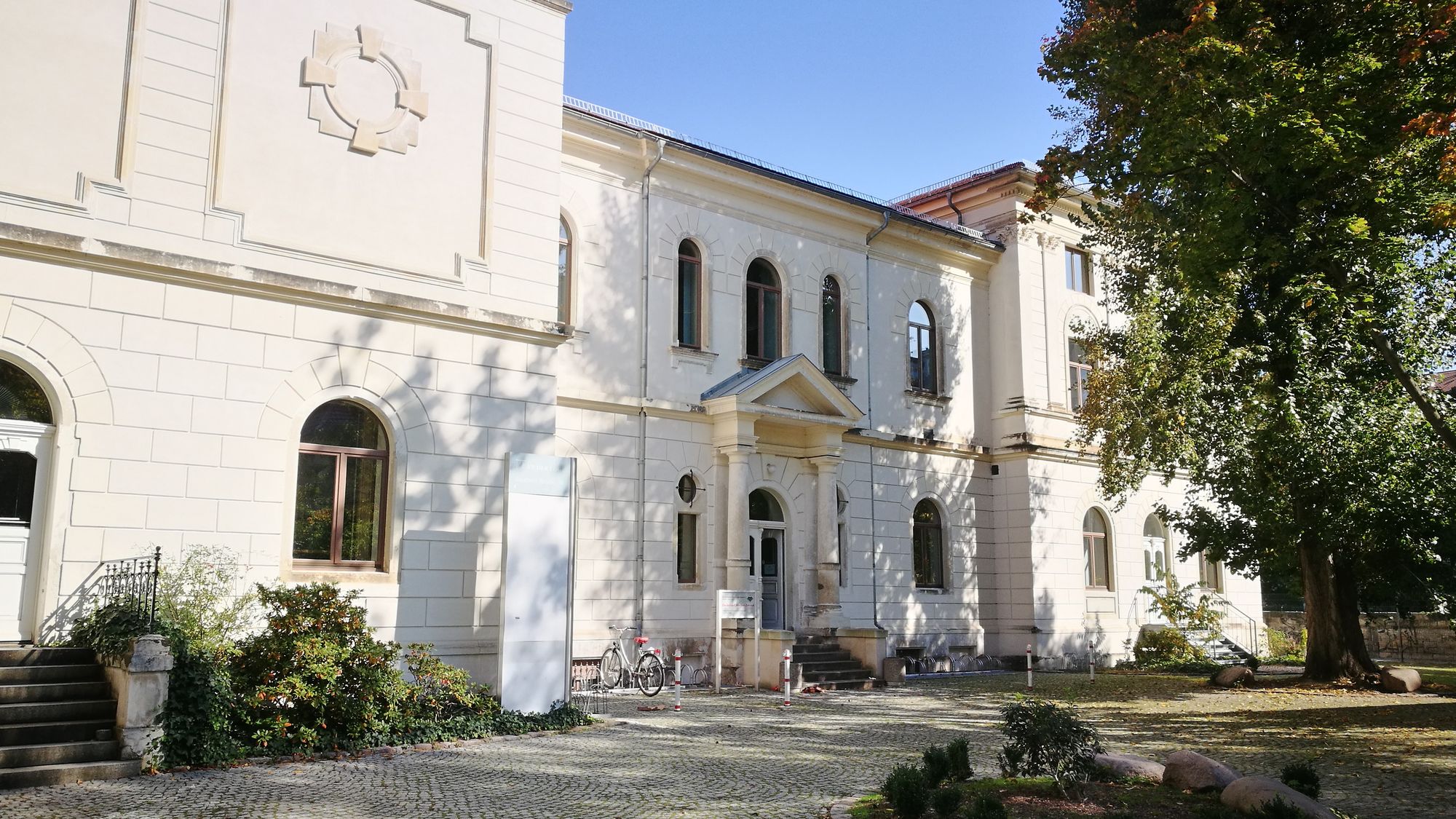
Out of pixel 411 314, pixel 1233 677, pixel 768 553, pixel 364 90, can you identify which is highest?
pixel 364 90

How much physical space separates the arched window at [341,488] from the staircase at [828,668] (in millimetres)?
8407

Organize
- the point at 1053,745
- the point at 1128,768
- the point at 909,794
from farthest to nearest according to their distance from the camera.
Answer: the point at 1128,768 → the point at 1053,745 → the point at 909,794

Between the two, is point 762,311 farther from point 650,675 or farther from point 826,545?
point 650,675

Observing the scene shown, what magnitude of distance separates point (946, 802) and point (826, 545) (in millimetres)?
13628

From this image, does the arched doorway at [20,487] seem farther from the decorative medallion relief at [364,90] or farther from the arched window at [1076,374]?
the arched window at [1076,374]

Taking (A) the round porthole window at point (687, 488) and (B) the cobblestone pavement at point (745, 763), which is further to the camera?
(A) the round porthole window at point (687, 488)

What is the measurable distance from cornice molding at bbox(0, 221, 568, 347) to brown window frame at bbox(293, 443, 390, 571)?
1.72 meters

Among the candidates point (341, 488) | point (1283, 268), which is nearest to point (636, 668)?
point (341, 488)

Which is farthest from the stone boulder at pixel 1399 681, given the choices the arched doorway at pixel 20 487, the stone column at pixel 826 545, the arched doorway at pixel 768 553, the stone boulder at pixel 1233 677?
the arched doorway at pixel 20 487

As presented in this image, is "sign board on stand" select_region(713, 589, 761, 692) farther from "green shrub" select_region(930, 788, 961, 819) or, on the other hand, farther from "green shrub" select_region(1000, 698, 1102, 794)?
"green shrub" select_region(930, 788, 961, 819)

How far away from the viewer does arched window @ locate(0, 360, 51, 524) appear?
11148 millimetres

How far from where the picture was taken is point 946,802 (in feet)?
23.5

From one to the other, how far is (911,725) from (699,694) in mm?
4562

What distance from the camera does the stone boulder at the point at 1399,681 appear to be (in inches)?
732
